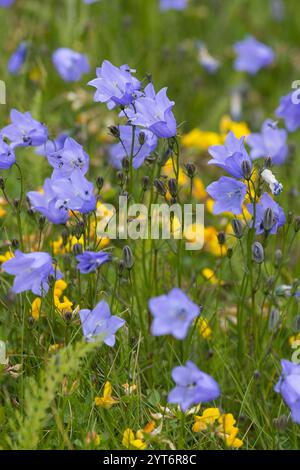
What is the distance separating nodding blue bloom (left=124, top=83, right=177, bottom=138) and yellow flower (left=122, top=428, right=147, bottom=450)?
0.87 metres

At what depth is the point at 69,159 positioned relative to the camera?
2.55 meters

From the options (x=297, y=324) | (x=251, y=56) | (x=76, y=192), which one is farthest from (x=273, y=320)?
(x=251, y=56)

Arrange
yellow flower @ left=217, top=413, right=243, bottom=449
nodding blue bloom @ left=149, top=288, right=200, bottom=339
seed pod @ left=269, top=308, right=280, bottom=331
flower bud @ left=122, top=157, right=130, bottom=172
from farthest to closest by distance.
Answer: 1. seed pod @ left=269, top=308, right=280, bottom=331
2. flower bud @ left=122, top=157, right=130, bottom=172
3. yellow flower @ left=217, top=413, right=243, bottom=449
4. nodding blue bloom @ left=149, top=288, right=200, bottom=339

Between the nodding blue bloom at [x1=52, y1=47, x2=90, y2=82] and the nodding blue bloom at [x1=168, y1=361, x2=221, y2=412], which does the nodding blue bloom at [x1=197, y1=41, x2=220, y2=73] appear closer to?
the nodding blue bloom at [x1=52, y1=47, x2=90, y2=82]

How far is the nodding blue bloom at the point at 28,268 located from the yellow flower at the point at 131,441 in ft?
1.62

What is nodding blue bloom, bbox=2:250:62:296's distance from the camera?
2.32 m

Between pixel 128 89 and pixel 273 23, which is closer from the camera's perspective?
pixel 128 89

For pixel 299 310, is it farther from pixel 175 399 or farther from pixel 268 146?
pixel 175 399

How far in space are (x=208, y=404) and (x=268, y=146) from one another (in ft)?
4.09

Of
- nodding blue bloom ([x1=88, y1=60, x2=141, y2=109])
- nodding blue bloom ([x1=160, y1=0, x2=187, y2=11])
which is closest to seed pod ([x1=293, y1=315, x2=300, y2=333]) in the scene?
nodding blue bloom ([x1=88, y1=60, x2=141, y2=109])

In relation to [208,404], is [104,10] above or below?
above

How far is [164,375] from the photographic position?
269 cm

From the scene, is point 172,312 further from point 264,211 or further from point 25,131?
point 25,131

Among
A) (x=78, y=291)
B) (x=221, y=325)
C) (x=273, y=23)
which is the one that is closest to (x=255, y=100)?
(x=273, y=23)
